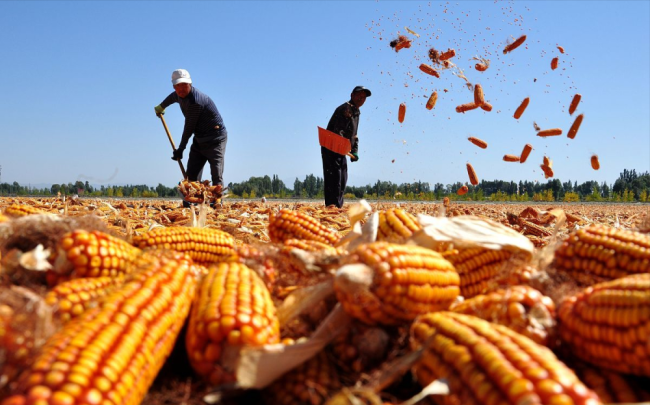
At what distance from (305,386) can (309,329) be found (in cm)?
34

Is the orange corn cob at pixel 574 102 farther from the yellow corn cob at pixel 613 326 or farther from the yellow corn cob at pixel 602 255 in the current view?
the yellow corn cob at pixel 613 326

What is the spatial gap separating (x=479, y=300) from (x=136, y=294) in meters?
1.26

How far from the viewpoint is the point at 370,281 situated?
180 cm

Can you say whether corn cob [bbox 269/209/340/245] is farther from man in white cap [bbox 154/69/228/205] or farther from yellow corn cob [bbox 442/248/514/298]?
man in white cap [bbox 154/69/228/205]

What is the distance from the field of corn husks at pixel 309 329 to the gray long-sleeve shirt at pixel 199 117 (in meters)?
7.96

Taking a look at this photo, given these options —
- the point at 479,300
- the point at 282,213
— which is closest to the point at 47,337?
the point at 479,300

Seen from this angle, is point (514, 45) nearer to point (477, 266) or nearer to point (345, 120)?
point (345, 120)

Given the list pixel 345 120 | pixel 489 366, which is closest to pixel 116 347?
pixel 489 366

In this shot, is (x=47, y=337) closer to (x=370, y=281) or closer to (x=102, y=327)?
(x=102, y=327)

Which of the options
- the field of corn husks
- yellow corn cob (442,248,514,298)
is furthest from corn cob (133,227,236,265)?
yellow corn cob (442,248,514,298)

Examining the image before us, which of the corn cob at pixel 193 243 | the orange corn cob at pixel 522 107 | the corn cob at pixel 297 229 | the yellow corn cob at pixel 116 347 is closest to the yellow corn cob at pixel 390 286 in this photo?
the yellow corn cob at pixel 116 347

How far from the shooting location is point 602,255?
243 cm

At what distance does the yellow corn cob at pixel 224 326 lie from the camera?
1.64 m

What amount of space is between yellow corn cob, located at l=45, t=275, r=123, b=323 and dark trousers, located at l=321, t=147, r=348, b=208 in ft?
28.8
